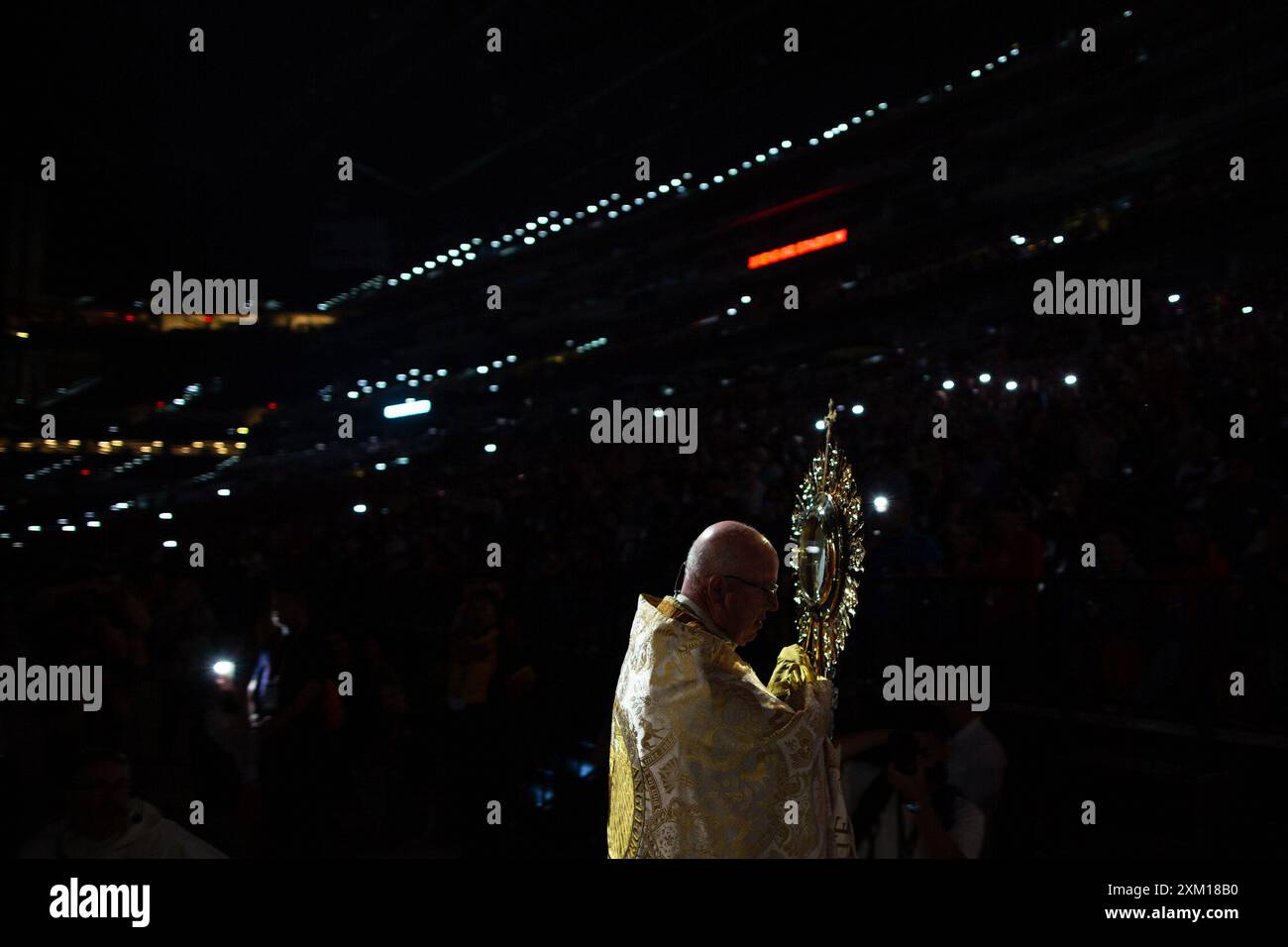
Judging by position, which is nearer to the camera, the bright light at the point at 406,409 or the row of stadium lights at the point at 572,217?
the row of stadium lights at the point at 572,217

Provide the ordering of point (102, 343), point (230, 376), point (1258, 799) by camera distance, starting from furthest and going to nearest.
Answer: point (230, 376)
point (102, 343)
point (1258, 799)

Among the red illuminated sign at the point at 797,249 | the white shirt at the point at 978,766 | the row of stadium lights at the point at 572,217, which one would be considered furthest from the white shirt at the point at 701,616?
the red illuminated sign at the point at 797,249

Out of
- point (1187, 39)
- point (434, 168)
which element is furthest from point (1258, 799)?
point (434, 168)

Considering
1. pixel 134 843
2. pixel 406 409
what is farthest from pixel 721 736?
pixel 406 409

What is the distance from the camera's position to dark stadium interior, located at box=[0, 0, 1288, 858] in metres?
5.27

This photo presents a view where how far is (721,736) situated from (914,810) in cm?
138

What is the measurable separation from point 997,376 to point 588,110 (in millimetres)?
5217

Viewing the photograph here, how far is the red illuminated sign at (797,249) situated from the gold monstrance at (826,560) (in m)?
9.52

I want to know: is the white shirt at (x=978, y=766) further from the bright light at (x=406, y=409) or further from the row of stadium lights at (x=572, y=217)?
the bright light at (x=406, y=409)

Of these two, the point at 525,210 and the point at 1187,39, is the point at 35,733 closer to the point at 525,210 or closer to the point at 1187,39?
the point at 525,210

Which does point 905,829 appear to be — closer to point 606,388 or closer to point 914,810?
point 914,810

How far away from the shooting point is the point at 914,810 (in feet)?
12.0

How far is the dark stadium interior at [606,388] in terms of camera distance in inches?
207

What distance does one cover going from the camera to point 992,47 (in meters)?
10.1
